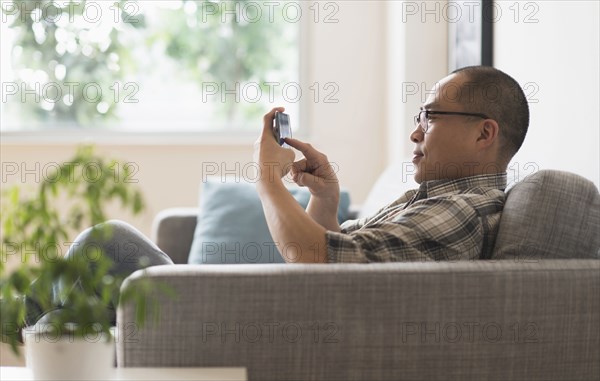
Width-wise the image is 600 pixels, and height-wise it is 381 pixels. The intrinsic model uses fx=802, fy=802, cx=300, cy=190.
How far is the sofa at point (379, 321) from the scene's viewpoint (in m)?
1.30

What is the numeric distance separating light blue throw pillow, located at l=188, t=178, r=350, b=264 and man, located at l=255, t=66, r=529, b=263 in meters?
0.75

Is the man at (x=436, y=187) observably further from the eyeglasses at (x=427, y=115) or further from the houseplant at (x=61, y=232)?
the houseplant at (x=61, y=232)

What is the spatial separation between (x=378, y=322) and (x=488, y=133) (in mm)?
635

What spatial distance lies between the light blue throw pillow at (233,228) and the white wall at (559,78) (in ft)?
2.81

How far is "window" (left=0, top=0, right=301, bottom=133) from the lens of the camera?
4.19 m

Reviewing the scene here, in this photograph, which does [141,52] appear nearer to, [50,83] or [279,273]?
[50,83]

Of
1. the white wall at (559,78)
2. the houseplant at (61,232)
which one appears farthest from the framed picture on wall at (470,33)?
the houseplant at (61,232)

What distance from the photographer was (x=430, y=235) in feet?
4.93

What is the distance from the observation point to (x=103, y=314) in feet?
3.27

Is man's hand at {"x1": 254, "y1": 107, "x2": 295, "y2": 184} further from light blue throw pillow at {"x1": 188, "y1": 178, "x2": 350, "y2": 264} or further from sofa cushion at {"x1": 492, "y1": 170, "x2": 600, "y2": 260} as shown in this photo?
light blue throw pillow at {"x1": 188, "y1": 178, "x2": 350, "y2": 264}

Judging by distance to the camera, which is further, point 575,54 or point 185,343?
point 575,54

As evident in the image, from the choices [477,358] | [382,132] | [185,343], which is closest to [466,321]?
[477,358]

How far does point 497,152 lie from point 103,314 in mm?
1066

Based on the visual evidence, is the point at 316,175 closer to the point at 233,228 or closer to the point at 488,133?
the point at 488,133
